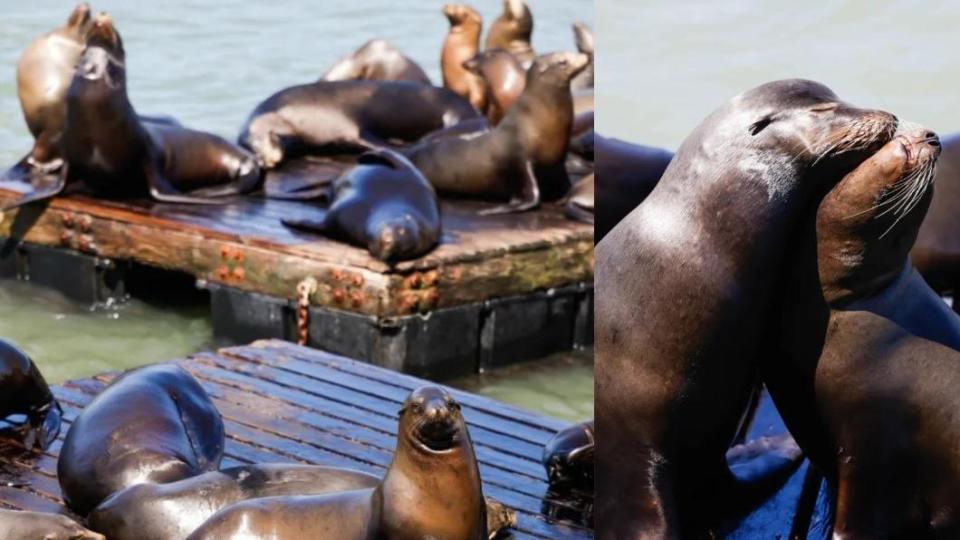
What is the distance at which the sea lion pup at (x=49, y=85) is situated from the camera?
33.4ft

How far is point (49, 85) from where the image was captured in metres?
10.5

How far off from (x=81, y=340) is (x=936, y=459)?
7186 millimetres

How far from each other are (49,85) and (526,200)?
10.4 ft

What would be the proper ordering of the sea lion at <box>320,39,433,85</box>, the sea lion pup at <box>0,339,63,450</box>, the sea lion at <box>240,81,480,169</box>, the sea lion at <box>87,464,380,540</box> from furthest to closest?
the sea lion at <box>320,39,433,85</box>
the sea lion at <box>240,81,480,169</box>
the sea lion pup at <box>0,339,63,450</box>
the sea lion at <box>87,464,380,540</box>

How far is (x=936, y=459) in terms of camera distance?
2.50 m

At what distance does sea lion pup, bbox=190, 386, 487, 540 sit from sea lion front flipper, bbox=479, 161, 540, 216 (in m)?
5.85

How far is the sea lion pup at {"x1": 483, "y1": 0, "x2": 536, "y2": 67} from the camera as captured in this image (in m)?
13.9

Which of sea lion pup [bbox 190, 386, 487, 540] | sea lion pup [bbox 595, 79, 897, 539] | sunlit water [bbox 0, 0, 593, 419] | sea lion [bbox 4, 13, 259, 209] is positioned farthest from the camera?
sea lion [bbox 4, 13, 259, 209]

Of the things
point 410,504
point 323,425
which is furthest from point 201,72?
point 410,504

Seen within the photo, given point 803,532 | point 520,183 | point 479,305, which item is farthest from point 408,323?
point 803,532

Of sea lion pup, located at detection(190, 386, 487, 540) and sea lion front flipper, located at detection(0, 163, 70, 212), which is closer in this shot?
sea lion pup, located at detection(190, 386, 487, 540)

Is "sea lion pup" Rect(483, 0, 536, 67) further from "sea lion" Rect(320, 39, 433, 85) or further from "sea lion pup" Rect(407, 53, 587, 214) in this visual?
"sea lion pup" Rect(407, 53, 587, 214)

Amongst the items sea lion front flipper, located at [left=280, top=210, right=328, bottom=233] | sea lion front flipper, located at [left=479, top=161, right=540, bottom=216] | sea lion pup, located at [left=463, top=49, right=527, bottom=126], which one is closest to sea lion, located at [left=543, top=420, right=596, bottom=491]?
sea lion front flipper, located at [left=280, top=210, right=328, bottom=233]

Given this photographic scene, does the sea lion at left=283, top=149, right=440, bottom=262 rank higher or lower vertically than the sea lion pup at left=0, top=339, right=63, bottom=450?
lower
